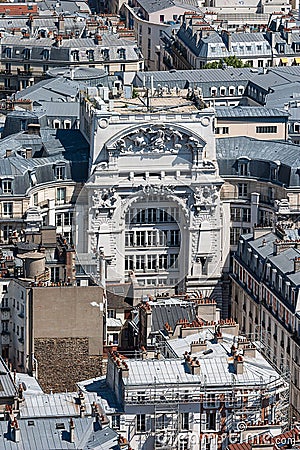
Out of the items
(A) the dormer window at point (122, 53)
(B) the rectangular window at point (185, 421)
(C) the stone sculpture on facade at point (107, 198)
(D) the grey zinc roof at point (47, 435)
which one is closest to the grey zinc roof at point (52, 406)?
(D) the grey zinc roof at point (47, 435)

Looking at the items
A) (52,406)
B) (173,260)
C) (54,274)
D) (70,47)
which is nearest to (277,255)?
(54,274)

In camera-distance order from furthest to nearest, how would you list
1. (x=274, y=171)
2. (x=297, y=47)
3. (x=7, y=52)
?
1. (x=297, y=47)
2. (x=7, y=52)
3. (x=274, y=171)

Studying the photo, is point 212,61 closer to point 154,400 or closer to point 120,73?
point 120,73

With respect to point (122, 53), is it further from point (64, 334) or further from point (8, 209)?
point (64, 334)

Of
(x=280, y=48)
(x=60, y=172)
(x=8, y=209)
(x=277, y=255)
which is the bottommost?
(x=8, y=209)

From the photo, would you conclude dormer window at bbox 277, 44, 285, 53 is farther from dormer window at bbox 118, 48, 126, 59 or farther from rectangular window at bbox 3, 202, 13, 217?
rectangular window at bbox 3, 202, 13, 217

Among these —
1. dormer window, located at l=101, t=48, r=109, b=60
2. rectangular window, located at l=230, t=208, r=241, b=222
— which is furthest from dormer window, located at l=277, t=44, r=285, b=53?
rectangular window, located at l=230, t=208, r=241, b=222
